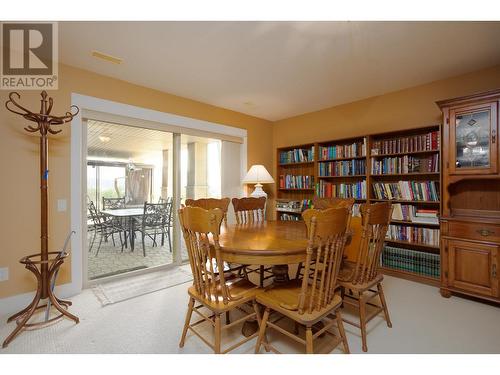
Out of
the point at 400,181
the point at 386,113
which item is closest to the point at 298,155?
the point at 386,113

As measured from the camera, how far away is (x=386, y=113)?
3393mm

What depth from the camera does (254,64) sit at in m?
2.59

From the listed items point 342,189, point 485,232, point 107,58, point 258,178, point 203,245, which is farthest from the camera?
point 258,178

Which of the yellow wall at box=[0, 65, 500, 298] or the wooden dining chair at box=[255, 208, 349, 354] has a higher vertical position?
the yellow wall at box=[0, 65, 500, 298]

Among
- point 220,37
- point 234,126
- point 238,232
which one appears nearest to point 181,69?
point 220,37

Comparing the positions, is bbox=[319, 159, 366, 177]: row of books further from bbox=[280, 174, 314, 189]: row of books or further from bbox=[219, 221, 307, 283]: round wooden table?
bbox=[219, 221, 307, 283]: round wooden table

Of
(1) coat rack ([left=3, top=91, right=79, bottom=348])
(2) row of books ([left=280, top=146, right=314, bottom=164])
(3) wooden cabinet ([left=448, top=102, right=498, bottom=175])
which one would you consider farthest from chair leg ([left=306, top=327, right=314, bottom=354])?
(2) row of books ([left=280, top=146, right=314, bottom=164])

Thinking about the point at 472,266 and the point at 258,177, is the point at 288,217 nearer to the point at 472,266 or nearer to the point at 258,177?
the point at 258,177

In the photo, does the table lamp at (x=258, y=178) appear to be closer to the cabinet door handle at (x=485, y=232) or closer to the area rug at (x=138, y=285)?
the area rug at (x=138, y=285)

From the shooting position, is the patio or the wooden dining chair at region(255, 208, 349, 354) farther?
the patio

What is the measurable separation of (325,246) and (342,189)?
8.19ft

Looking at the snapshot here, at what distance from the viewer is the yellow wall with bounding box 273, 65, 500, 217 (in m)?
2.78

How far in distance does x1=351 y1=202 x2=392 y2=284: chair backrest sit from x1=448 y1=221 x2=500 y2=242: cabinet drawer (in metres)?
1.18

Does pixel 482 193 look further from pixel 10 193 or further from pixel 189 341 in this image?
pixel 10 193
